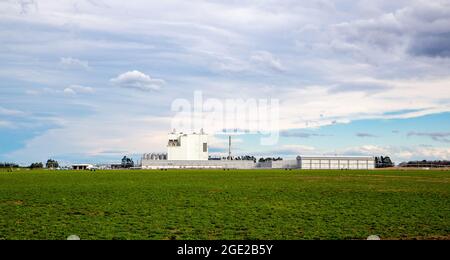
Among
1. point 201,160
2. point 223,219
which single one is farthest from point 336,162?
point 223,219

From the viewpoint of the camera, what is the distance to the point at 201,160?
631 feet

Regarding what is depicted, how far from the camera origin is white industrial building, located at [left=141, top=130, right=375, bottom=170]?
183 m

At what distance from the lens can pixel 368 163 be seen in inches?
7303

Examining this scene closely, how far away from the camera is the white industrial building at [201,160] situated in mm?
182875

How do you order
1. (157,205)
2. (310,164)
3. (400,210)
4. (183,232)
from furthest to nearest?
1. (310,164)
2. (157,205)
3. (400,210)
4. (183,232)

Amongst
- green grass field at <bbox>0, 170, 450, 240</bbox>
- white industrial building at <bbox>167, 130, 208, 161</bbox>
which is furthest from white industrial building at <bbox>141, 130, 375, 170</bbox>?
green grass field at <bbox>0, 170, 450, 240</bbox>

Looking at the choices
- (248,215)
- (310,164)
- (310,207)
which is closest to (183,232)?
(248,215)

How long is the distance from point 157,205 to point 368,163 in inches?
6581

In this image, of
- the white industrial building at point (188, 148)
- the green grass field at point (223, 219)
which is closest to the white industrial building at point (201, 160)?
the white industrial building at point (188, 148)

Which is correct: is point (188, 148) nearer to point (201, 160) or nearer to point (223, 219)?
point (201, 160)
